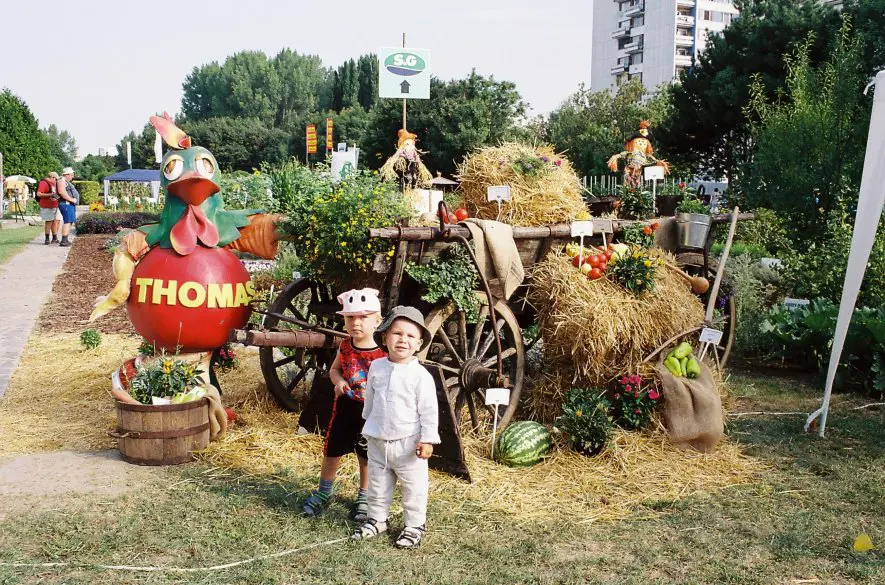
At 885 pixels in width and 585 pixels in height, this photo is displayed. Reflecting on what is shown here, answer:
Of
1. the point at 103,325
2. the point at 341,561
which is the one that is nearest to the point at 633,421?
the point at 341,561

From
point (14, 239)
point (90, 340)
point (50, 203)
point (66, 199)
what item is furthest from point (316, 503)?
point (14, 239)

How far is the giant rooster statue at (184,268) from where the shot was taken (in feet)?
17.4

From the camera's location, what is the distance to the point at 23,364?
796 cm

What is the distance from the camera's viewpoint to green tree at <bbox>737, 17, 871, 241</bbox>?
34.1 feet

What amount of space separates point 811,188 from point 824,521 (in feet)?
24.4

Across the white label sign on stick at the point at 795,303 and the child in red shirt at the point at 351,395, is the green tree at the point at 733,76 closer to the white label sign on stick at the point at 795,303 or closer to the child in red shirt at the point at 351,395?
the white label sign on stick at the point at 795,303

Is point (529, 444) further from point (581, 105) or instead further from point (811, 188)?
point (581, 105)

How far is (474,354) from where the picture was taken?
552 centimetres

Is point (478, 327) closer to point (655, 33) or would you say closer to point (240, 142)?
point (240, 142)

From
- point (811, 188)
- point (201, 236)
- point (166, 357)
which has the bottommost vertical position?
point (166, 357)

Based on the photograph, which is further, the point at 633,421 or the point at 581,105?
the point at 581,105

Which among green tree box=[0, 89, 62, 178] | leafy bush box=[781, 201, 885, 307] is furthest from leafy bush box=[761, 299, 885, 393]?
green tree box=[0, 89, 62, 178]

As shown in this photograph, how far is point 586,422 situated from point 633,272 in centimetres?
117

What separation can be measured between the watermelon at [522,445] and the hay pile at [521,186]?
1489 millimetres
